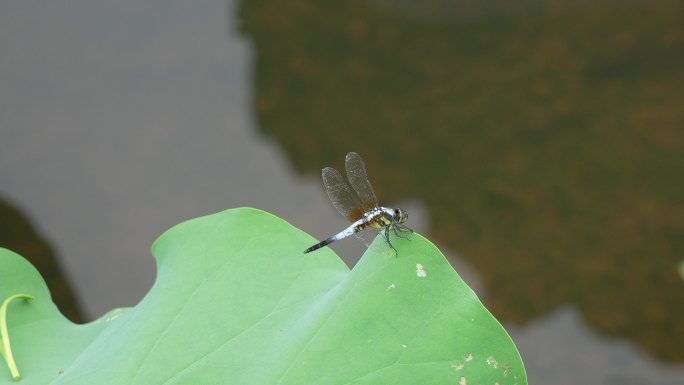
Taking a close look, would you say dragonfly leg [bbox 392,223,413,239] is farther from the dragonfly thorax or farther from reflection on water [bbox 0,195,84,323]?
reflection on water [bbox 0,195,84,323]

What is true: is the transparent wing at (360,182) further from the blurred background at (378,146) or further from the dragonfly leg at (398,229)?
the blurred background at (378,146)

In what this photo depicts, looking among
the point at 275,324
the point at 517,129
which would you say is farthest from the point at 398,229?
the point at 517,129

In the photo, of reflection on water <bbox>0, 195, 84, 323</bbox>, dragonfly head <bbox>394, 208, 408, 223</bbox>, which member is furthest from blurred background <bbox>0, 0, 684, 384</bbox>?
dragonfly head <bbox>394, 208, 408, 223</bbox>

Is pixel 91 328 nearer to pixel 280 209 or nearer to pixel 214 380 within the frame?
pixel 214 380

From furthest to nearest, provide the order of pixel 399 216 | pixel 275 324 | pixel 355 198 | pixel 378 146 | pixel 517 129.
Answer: pixel 517 129, pixel 378 146, pixel 355 198, pixel 399 216, pixel 275 324

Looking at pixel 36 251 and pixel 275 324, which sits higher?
pixel 275 324

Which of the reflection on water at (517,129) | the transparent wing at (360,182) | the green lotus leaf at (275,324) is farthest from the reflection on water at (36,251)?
the transparent wing at (360,182)

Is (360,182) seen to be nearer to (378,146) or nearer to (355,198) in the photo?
(355,198)

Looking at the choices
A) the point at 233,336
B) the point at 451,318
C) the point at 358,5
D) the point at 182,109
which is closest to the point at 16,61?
the point at 182,109
